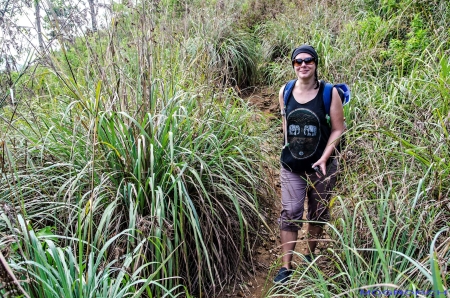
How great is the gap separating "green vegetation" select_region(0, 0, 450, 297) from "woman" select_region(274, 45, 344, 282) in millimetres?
151

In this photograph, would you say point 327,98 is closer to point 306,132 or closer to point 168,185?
point 306,132

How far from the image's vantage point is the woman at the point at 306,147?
7.86ft

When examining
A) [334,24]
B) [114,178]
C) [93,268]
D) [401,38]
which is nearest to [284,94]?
[114,178]

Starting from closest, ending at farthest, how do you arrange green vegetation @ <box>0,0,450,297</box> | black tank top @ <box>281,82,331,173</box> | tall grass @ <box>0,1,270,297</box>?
green vegetation @ <box>0,0,450,297</box> < tall grass @ <box>0,1,270,297</box> < black tank top @ <box>281,82,331,173</box>

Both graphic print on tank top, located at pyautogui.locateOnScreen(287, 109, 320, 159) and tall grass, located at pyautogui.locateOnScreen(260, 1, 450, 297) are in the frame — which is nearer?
tall grass, located at pyautogui.locateOnScreen(260, 1, 450, 297)

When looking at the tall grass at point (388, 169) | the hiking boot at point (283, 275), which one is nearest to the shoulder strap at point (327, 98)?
the tall grass at point (388, 169)

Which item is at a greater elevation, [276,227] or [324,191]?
[324,191]

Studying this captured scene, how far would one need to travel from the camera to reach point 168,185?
2.26m

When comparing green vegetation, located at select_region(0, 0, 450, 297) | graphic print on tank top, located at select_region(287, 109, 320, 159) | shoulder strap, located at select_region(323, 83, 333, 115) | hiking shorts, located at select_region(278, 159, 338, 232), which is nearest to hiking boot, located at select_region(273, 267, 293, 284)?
green vegetation, located at select_region(0, 0, 450, 297)

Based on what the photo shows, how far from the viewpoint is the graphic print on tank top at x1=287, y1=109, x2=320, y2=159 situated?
2.41 meters

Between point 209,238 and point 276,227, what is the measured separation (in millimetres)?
1068

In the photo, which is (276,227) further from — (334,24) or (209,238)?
(334,24)

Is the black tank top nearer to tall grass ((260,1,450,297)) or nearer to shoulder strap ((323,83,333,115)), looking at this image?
shoulder strap ((323,83,333,115))

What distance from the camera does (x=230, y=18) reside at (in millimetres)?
6184
